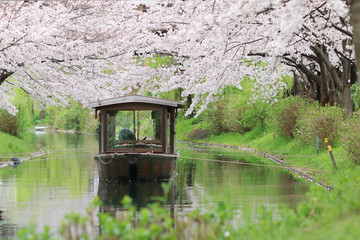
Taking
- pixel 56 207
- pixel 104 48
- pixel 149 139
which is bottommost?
pixel 56 207

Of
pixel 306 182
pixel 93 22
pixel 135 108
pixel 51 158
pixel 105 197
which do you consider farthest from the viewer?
pixel 51 158

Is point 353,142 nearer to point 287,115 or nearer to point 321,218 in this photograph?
point 321,218

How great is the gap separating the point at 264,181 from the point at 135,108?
4.90 metres

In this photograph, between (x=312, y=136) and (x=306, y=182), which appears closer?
(x=306, y=182)

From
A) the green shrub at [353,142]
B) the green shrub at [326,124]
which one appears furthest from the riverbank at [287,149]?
the green shrub at [326,124]

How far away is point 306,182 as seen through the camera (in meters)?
17.9

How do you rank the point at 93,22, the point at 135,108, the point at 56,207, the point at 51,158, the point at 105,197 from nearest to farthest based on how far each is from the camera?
1. the point at 56,207
2. the point at 105,197
3. the point at 135,108
4. the point at 93,22
5. the point at 51,158

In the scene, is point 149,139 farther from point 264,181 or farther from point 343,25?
point 343,25

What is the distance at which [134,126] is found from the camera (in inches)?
795

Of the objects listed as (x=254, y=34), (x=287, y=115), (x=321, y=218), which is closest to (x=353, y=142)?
(x=254, y=34)

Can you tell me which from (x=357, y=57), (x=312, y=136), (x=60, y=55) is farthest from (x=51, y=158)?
(x=357, y=57)

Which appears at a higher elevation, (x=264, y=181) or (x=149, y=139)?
(x=149, y=139)

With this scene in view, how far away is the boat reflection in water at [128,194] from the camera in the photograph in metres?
13.3

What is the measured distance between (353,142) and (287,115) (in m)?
13.1
